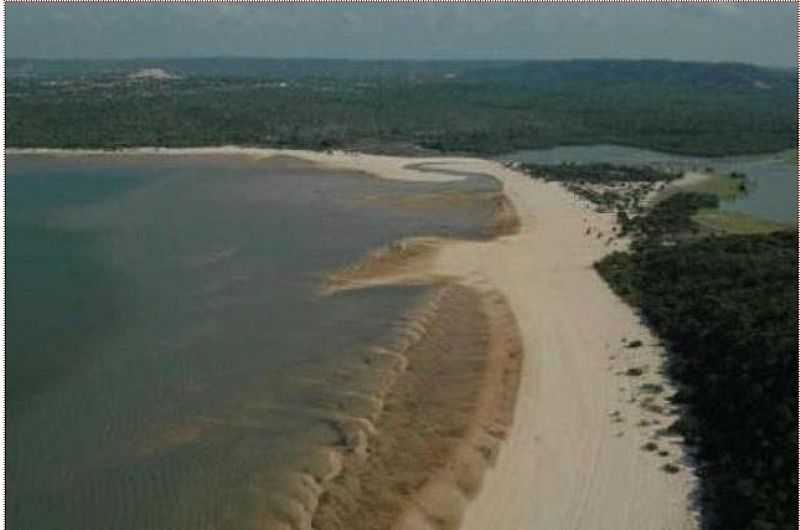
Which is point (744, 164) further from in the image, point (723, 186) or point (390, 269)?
point (390, 269)

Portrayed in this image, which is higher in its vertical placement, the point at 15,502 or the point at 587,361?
the point at 587,361

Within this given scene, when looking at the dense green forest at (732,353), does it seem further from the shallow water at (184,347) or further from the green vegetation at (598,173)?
the green vegetation at (598,173)

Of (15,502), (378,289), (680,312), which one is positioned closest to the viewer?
(15,502)

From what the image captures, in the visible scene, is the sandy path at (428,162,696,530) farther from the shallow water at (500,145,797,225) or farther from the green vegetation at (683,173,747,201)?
the green vegetation at (683,173,747,201)

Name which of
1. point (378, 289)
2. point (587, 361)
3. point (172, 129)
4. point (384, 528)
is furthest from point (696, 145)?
point (384, 528)

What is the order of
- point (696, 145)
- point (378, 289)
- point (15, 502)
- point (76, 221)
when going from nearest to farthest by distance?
point (15, 502) < point (378, 289) < point (76, 221) < point (696, 145)

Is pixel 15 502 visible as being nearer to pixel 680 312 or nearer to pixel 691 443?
pixel 691 443

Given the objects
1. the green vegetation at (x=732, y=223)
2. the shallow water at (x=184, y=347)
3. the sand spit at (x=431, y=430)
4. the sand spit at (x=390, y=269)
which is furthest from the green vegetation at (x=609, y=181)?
the sand spit at (x=431, y=430)
